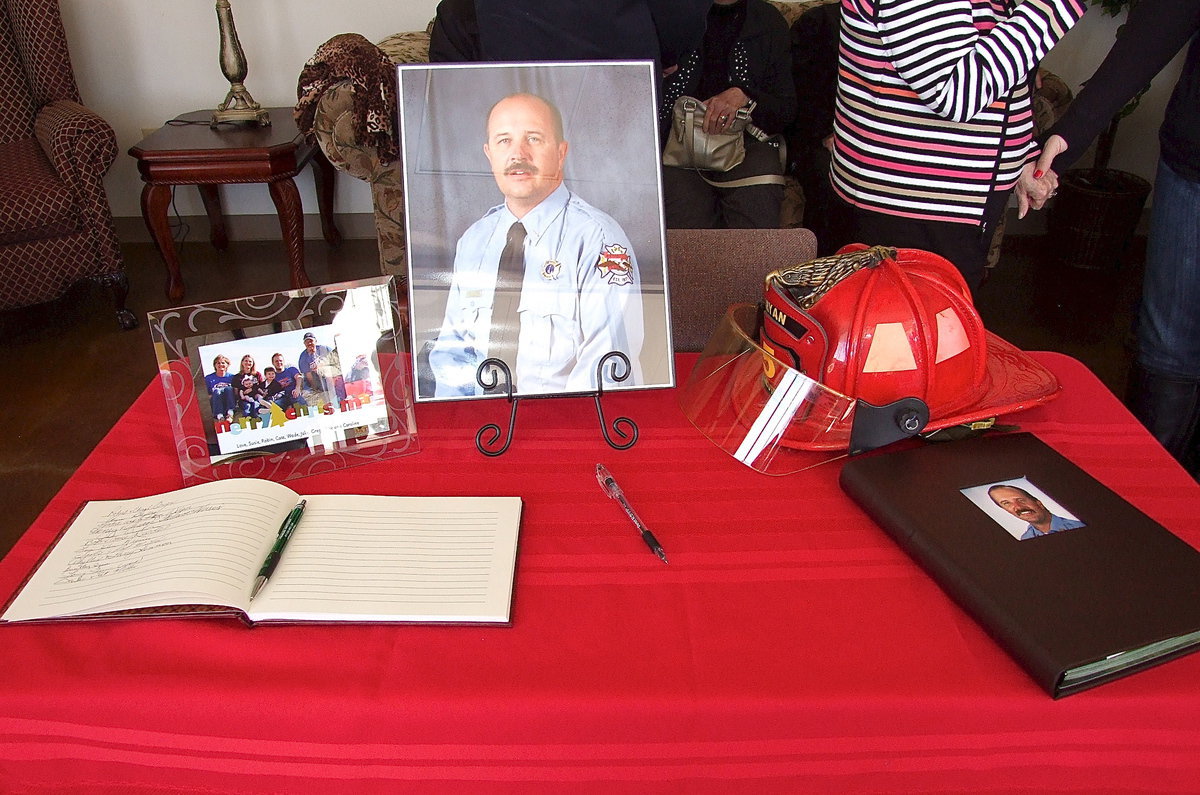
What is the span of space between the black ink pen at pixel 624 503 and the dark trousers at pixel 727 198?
→ 1676 mm

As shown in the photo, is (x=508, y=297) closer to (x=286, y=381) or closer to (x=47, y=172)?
(x=286, y=381)

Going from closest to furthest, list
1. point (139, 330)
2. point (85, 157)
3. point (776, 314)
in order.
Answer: point (776, 314)
point (85, 157)
point (139, 330)

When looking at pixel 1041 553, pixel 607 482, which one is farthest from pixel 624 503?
pixel 1041 553

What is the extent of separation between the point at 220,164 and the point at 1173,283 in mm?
2779

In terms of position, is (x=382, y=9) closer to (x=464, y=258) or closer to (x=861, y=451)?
(x=464, y=258)

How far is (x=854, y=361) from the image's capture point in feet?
3.15

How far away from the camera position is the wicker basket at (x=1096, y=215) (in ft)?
10.4

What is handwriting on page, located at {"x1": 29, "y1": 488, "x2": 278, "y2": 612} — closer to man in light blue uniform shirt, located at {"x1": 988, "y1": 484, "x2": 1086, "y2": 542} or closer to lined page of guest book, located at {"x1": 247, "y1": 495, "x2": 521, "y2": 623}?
lined page of guest book, located at {"x1": 247, "y1": 495, "x2": 521, "y2": 623}

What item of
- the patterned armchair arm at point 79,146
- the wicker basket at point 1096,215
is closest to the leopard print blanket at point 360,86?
the patterned armchair arm at point 79,146

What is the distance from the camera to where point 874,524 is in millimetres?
893

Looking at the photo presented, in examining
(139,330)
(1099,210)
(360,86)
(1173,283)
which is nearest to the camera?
(1173,283)

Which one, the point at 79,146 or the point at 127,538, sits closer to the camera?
the point at 127,538

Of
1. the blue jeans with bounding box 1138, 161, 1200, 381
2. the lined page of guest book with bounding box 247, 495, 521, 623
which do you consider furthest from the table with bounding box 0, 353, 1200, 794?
the blue jeans with bounding box 1138, 161, 1200, 381

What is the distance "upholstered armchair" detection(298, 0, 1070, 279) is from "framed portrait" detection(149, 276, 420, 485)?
136cm
